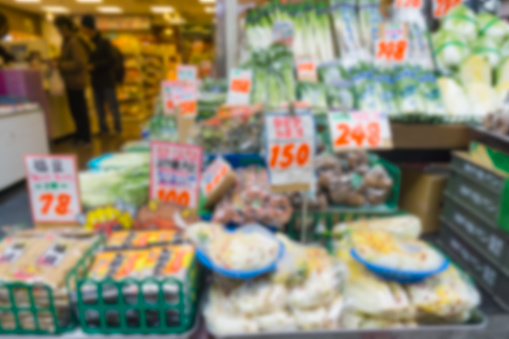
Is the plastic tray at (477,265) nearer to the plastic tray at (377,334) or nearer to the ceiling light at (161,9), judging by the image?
the plastic tray at (377,334)

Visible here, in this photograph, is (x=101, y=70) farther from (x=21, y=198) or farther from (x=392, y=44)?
(x=392, y=44)

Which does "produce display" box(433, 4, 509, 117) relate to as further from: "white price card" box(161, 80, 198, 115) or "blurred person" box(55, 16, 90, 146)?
"blurred person" box(55, 16, 90, 146)

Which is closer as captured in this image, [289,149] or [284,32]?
[289,149]

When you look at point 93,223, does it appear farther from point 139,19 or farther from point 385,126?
point 139,19

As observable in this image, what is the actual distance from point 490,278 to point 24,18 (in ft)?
49.8

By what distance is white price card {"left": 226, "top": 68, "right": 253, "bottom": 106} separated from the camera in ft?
8.46

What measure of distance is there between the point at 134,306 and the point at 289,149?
757 mm

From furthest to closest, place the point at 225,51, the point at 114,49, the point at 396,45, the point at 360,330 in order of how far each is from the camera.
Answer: the point at 114,49 → the point at 225,51 → the point at 396,45 → the point at 360,330

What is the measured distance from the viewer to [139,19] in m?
13.7

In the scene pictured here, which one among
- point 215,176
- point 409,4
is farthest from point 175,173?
point 409,4

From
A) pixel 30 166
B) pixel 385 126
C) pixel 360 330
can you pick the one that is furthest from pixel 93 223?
pixel 385 126

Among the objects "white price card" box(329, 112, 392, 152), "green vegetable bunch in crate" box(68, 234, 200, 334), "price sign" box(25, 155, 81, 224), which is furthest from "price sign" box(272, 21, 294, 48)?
"green vegetable bunch in crate" box(68, 234, 200, 334)

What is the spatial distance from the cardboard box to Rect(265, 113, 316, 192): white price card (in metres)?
1.57

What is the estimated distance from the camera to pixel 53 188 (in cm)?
153
